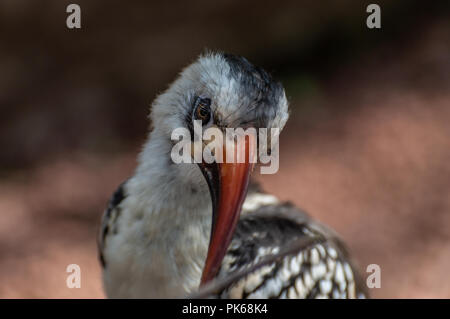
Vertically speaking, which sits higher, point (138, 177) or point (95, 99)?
point (95, 99)

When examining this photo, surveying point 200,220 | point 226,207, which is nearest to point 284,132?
point 200,220

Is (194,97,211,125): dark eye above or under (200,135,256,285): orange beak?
above

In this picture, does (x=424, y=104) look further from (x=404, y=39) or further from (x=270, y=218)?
(x=270, y=218)

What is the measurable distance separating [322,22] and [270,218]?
3036 millimetres

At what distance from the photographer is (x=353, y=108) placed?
508 cm

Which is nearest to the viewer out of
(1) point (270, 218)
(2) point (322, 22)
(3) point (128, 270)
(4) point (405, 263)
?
(3) point (128, 270)

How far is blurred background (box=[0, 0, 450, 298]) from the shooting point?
13.7ft

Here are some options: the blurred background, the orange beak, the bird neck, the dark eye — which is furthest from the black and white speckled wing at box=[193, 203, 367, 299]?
the blurred background

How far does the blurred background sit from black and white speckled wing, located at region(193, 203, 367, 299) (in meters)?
1.50

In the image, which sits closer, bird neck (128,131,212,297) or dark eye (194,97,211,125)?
dark eye (194,97,211,125)

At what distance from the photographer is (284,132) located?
→ 491 cm

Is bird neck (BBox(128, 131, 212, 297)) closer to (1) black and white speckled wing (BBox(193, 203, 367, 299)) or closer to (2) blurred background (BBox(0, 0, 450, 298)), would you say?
(1) black and white speckled wing (BBox(193, 203, 367, 299))

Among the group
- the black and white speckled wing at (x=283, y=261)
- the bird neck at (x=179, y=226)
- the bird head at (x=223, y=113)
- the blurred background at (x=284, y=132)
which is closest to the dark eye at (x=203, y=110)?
the bird head at (x=223, y=113)
